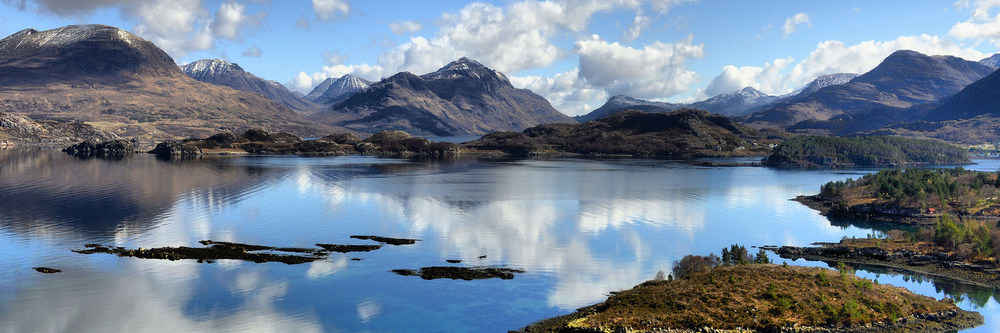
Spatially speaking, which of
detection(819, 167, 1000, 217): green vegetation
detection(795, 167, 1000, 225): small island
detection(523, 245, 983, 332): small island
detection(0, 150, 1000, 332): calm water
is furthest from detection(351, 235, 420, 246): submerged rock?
detection(819, 167, 1000, 217): green vegetation

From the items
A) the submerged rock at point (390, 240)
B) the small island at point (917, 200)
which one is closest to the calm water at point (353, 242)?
the submerged rock at point (390, 240)

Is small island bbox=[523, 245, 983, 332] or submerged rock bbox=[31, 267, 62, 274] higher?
small island bbox=[523, 245, 983, 332]

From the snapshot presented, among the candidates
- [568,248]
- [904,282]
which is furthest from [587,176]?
[904,282]

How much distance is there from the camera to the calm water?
44.7 m

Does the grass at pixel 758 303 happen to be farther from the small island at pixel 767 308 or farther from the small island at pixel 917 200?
the small island at pixel 917 200

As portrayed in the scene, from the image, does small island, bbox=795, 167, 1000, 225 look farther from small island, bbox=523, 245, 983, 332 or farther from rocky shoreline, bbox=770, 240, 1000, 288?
small island, bbox=523, 245, 983, 332

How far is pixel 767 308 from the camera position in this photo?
41.4 meters

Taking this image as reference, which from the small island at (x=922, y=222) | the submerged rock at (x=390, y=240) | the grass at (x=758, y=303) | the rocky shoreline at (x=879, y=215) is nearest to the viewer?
the grass at (x=758, y=303)

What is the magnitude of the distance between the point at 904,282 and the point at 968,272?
8.47m

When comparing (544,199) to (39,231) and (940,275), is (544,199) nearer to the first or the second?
(940,275)

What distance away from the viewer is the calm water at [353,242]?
147 ft

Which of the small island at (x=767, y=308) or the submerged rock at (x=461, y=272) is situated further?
the submerged rock at (x=461, y=272)

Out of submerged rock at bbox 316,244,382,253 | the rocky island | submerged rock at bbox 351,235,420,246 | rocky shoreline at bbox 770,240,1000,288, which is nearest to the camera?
the rocky island

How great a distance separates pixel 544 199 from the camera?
122 m
